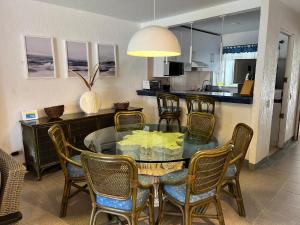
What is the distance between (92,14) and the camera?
3.78 m

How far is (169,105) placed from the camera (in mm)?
4055

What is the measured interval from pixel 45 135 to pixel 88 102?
2.84 ft

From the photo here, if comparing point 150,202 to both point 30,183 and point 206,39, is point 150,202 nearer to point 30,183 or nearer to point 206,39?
point 30,183

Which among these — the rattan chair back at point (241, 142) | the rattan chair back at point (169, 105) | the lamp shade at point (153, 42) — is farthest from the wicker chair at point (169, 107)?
the lamp shade at point (153, 42)

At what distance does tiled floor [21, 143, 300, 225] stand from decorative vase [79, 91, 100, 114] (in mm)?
1049

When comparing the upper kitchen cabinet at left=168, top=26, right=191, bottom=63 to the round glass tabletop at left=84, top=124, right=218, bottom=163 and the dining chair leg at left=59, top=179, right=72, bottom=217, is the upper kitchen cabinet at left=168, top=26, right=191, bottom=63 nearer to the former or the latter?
the round glass tabletop at left=84, top=124, right=218, bottom=163

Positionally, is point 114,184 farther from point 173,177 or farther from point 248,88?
point 248,88

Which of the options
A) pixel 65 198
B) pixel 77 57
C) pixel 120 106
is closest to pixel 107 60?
pixel 77 57

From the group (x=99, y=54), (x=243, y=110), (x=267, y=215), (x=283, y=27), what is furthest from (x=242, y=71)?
(x=267, y=215)

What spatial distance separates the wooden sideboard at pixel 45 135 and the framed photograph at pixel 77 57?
0.77 metres

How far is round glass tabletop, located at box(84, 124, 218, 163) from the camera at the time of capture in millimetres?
1903

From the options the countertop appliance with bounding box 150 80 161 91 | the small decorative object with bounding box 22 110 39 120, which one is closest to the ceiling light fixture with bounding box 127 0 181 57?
the small decorative object with bounding box 22 110 39 120

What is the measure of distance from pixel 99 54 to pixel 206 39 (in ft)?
10.9

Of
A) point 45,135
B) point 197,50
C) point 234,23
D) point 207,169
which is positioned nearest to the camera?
point 207,169
